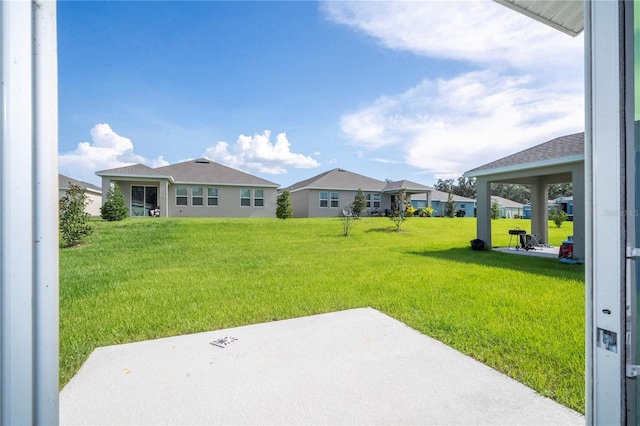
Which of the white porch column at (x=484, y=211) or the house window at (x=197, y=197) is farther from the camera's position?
the house window at (x=197, y=197)

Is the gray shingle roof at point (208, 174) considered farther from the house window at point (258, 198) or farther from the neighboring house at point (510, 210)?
the neighboring house at point (510, 210)

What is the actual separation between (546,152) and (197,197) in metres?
18.6

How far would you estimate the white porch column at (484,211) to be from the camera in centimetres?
1136

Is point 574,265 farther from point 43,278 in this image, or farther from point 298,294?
point 43,278

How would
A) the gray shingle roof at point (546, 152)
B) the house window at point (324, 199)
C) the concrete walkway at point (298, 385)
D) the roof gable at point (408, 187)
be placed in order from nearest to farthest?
the concrete walkway at point (298, 385) → the gray shingle roof at point (546, 152) → the house window at point (324, 199) → the roof gable at point (408, 187)

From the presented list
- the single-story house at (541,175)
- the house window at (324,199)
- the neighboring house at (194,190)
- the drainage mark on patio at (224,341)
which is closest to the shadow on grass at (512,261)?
the single-story house at (541,175)

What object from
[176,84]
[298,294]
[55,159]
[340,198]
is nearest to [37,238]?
[55,159]

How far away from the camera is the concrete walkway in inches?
81.1

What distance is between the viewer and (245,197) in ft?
72.1

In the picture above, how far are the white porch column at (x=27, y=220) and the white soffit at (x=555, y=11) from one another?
2.93 m

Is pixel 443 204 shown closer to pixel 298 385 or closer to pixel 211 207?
pixel 211 207

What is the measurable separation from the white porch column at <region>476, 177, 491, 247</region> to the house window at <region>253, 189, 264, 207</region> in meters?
14.7

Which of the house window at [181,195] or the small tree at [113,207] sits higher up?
the house window at [181,195]

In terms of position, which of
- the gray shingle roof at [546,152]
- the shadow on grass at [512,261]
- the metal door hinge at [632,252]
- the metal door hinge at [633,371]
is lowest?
the shadow on grass at [512,261]
